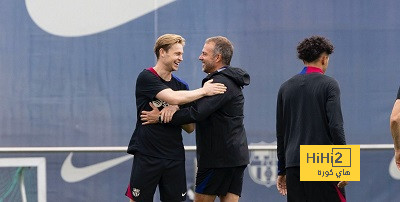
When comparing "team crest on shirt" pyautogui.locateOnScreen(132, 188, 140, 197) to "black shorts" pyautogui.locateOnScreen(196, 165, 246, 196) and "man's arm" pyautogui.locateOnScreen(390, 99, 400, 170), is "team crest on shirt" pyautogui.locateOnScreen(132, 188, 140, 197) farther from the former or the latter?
"man's arm" pyautogui.locateOnScreen(390, 99, 400, 170)

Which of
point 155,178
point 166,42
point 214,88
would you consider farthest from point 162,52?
point 155,178

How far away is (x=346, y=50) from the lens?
7.76m

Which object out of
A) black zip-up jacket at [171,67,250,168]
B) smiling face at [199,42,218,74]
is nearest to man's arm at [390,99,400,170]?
black zip-up jacket at [171,67,250,168]

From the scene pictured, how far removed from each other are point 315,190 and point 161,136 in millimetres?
1207

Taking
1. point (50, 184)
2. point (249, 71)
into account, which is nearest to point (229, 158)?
point (249, 71)

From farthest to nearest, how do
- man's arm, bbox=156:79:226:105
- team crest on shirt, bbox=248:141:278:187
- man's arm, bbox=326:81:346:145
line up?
1. team crest on shirt, bbox=248:141:278:187
2. man's arm, bbox=156:79:226:105
3. man's arm, bbox=326:81:346:145

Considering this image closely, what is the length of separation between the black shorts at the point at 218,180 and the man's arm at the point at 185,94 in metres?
0.51

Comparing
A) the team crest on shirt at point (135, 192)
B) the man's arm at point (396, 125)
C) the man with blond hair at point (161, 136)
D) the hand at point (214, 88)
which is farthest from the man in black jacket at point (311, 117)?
the team crest on shirt at point (135, 192)

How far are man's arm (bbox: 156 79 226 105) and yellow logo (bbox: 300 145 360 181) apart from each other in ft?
2.92

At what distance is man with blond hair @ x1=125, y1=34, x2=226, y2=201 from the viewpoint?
6.76m

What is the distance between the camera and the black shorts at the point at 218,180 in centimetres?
687

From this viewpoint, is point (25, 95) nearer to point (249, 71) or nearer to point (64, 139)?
point (64, 139)

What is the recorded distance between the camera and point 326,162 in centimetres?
616

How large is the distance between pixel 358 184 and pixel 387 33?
117cm
